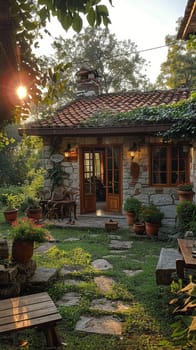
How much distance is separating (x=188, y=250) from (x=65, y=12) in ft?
8.67

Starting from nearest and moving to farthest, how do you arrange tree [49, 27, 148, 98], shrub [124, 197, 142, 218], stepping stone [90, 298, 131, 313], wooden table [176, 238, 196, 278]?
wooden table [176, 238, 196, 278], stepping stone [90, 298, 131, 313], shrub [124, 197, 142, 218], tree [49, 27, 148, 98]

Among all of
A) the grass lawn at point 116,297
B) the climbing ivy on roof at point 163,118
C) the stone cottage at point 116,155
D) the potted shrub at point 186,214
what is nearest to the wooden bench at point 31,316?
the grass lawn at point 116,297

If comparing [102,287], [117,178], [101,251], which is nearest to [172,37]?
[117,178]

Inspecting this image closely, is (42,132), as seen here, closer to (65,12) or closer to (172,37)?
(65,12)

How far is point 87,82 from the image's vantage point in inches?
440

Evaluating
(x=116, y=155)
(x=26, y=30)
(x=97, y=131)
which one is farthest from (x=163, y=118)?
(x=26, y=30)

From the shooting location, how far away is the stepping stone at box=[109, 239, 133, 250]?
5747 mm

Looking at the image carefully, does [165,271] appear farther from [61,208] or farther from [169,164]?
[61,208]

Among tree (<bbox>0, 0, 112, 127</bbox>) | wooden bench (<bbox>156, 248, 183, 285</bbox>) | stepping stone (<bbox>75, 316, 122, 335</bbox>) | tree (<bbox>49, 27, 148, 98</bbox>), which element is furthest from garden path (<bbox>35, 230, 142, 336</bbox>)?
tree (<bbox>49, 27, 148, 98</bbox>)

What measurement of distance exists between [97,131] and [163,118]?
1679mm

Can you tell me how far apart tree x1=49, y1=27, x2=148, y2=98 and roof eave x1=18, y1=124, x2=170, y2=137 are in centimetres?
1149

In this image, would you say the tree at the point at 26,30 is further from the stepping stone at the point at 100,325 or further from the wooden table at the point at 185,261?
the stepping stone at the point at 100,325

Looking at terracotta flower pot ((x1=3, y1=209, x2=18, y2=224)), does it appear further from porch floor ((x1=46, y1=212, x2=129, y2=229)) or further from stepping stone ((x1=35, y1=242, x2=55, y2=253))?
stepping stone ((x1=35, y1=242, x2=55, y2=253))

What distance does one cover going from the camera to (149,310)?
3199mm
